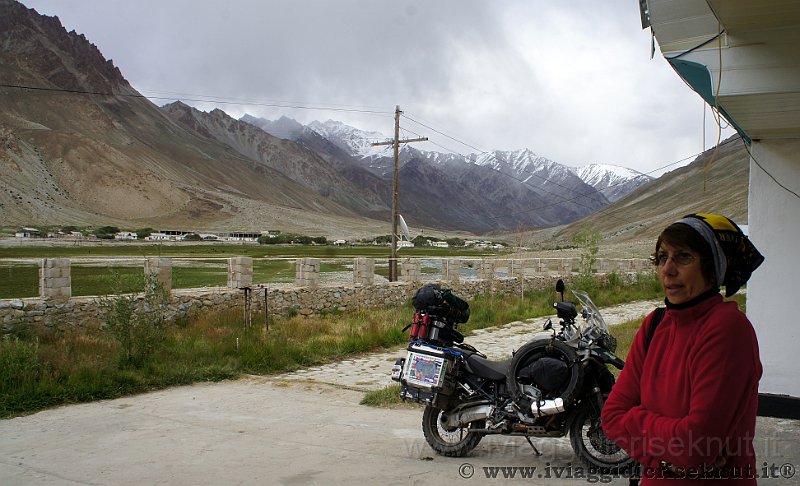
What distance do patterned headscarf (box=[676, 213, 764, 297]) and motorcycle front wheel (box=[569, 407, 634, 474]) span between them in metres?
2.74

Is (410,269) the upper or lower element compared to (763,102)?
lower

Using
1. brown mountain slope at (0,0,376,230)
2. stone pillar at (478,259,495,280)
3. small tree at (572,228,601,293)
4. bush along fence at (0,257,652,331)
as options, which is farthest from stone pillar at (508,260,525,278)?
brown mountain slope at (0,0,376,230)

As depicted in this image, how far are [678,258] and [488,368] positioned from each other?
3.07m

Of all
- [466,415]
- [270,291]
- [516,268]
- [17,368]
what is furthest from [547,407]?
[516,268]

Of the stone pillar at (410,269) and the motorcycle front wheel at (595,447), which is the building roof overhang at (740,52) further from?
the stone pillar at (410,269)

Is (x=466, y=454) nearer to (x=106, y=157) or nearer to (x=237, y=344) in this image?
(x=237, y=344)

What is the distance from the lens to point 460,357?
5227mm

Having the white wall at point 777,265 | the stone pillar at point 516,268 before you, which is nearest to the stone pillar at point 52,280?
the white wall at point 777,265

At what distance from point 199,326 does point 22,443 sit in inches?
245

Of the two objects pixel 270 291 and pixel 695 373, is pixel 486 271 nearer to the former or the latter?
pixel 270 291

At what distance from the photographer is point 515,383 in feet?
16.2

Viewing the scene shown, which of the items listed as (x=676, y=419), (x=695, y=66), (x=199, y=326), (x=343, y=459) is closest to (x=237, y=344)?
(x=199, y=326)

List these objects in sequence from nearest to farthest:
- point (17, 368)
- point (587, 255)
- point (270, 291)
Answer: point (17, 368)
point (270, 291)
point (587, 255)

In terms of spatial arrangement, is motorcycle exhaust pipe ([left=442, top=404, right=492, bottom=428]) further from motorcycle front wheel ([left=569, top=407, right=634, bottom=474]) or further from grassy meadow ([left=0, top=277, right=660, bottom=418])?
grassy meadow ([left=0, top=277, right=660, bottom=418])
